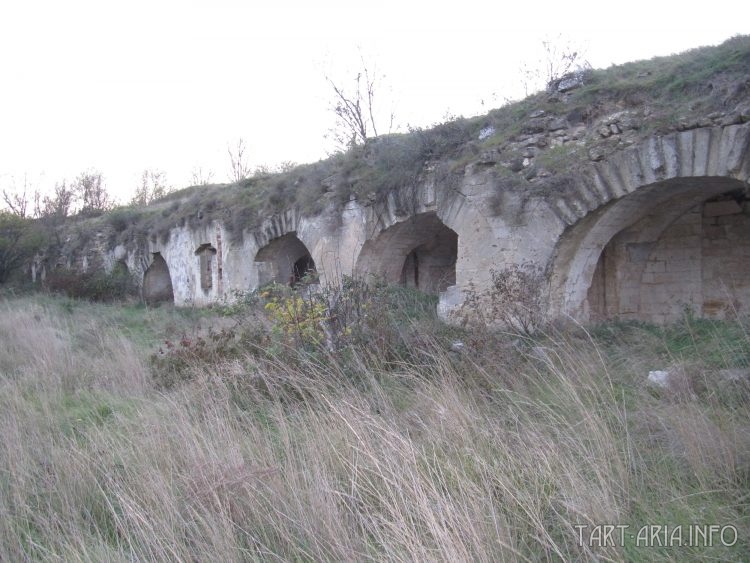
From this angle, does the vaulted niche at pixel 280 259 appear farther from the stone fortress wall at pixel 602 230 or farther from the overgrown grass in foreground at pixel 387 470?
the overgrown grass in foreground at pixel 387 470

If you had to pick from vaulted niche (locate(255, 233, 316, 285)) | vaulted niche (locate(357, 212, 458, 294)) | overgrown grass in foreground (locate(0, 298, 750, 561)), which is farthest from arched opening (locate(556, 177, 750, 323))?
vaulted niche (locate(255, 233, 316, 285))

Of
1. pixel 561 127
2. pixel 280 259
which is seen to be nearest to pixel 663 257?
pixel 561 127

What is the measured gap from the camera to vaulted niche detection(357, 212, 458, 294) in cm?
958

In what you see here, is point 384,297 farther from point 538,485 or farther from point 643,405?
point 538,485

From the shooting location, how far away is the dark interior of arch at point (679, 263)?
24.9ft

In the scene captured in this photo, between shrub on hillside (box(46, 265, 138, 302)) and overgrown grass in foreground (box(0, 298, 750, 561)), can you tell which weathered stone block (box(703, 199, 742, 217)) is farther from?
shrub on hillside (box(46, 265, 138, 302))

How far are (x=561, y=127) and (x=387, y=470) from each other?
19.7ft

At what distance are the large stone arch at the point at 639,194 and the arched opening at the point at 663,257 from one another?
2 cm

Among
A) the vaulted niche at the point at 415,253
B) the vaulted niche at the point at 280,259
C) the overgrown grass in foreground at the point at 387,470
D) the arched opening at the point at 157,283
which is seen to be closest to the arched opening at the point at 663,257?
the vaulted niche at the point at 415,253

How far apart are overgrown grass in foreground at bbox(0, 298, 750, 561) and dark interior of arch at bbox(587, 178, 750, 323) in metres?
3.64

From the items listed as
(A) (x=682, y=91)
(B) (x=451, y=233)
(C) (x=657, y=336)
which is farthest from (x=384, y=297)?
(B) (x=451, y=233)

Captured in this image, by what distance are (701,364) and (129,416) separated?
4120 mm

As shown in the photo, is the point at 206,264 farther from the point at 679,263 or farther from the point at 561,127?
the point at 679,263

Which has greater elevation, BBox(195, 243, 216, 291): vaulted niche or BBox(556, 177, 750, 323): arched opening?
BBox(195, 243, 216, 291): vaulted niche
